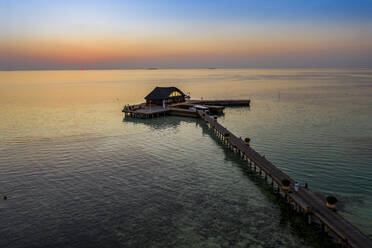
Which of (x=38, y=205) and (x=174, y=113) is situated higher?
(x=174, y=113)

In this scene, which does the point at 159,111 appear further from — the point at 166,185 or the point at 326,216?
the point at 326,216

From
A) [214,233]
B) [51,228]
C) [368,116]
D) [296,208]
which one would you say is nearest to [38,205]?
[51,228]

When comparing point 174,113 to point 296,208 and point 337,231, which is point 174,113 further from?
point 337,231

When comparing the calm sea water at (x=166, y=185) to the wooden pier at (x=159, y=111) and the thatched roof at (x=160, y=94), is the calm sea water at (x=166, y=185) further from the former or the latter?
the thatched roof at (x=160, y=94)

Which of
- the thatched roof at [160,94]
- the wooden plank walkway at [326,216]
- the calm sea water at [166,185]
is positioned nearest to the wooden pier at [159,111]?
the thatched roof at [160,94]

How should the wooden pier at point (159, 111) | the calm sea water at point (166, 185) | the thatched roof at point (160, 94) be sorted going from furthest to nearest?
the thatched roof at point (160, 94)
the wooden pier at point (159, 111)
the calm sea water at point (166, 185)

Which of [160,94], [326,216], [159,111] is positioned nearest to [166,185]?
[326,216]

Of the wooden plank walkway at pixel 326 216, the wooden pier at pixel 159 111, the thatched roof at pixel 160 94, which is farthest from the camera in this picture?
the thatched roof at pixel 160 94

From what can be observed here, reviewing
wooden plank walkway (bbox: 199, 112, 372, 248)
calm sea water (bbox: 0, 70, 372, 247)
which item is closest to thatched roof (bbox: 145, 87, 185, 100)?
calm sea water (bbox: 0, 70, 372, 247)

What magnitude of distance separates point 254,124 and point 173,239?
41.4m

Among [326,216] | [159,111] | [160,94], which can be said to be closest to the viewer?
[326,216]

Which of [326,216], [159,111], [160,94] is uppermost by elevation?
[160,94]

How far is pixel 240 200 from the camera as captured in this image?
24.0 m

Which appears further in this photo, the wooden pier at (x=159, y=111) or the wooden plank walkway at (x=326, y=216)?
the wooden pier at (x=159, y=111)
